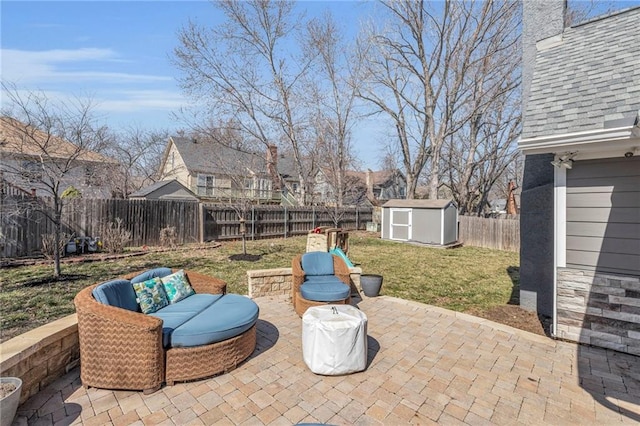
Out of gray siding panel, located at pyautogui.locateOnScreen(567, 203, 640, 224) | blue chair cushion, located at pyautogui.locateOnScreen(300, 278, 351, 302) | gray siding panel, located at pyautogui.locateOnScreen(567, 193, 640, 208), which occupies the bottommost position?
blue chair cushion, located at pyautogui.locateOnScreen(300, 278, 351, 302)

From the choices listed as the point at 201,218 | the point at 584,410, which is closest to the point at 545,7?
the point at 584,410

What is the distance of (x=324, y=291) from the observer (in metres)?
4.44

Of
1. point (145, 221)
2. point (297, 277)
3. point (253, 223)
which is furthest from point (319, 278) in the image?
point (253, 223)

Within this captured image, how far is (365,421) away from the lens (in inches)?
96.1

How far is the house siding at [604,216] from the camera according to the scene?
12.0 feet

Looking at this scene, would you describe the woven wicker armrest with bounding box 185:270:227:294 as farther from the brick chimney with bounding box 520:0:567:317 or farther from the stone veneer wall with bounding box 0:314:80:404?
the brick chimney with bounding box 520:0:567:317

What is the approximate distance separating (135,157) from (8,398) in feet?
76.0

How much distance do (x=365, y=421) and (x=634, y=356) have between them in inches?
136

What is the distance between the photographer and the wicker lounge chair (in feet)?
14.4

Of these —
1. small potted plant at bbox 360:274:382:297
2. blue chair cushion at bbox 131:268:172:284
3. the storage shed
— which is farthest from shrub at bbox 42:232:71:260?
the storage shed

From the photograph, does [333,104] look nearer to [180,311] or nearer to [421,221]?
[421,221]

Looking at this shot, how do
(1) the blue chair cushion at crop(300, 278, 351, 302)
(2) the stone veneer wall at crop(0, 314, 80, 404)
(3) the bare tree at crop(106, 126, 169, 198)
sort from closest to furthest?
(2) the stone veneer wall at crop(0, 314, 80, 404)
(1) the blue chair cushion at crop(300, 278, 351, 302)
(3) the bare tree at crop(106, 126, 169, 198)

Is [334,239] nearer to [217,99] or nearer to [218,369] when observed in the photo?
[218,369]

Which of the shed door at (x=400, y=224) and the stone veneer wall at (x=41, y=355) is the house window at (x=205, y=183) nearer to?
the shed door at (x=400, y=224)
